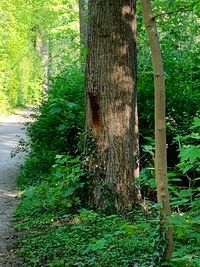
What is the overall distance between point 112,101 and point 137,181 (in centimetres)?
113

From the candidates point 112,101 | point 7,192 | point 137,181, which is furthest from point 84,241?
point 7,192

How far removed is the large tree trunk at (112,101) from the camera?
21.0 feet

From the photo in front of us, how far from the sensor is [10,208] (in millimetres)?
8055

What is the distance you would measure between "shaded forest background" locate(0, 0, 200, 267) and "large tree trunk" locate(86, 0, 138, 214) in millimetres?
195

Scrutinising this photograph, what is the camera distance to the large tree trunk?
6410 millimetres

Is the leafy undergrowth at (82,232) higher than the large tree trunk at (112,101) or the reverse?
the reverse

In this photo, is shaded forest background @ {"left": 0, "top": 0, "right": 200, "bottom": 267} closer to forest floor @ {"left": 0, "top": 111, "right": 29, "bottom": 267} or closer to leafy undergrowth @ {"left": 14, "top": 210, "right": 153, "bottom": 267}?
leafy undergrowth @ {"left": 14, "top": 210, "right": 153, "bottom": 267}

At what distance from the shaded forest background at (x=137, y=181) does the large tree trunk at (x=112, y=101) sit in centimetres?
19

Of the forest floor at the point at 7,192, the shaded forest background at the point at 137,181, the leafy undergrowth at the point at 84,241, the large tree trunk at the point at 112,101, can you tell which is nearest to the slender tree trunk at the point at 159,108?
the shaded forest background at the point at 137,181

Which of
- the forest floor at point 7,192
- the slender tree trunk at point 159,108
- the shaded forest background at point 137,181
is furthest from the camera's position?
the forest floor at point 7,192

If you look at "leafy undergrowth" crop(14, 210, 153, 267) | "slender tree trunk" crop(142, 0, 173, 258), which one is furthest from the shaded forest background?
"slender tree trunk" crop(142, 0, 173, 258)

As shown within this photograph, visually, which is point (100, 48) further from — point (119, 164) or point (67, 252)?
point (67, 252)

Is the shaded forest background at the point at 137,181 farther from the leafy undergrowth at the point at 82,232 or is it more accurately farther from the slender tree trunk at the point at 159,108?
the slender tree trunk at the point at 159,108

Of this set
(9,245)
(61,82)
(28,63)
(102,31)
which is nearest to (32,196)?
(9,245)
